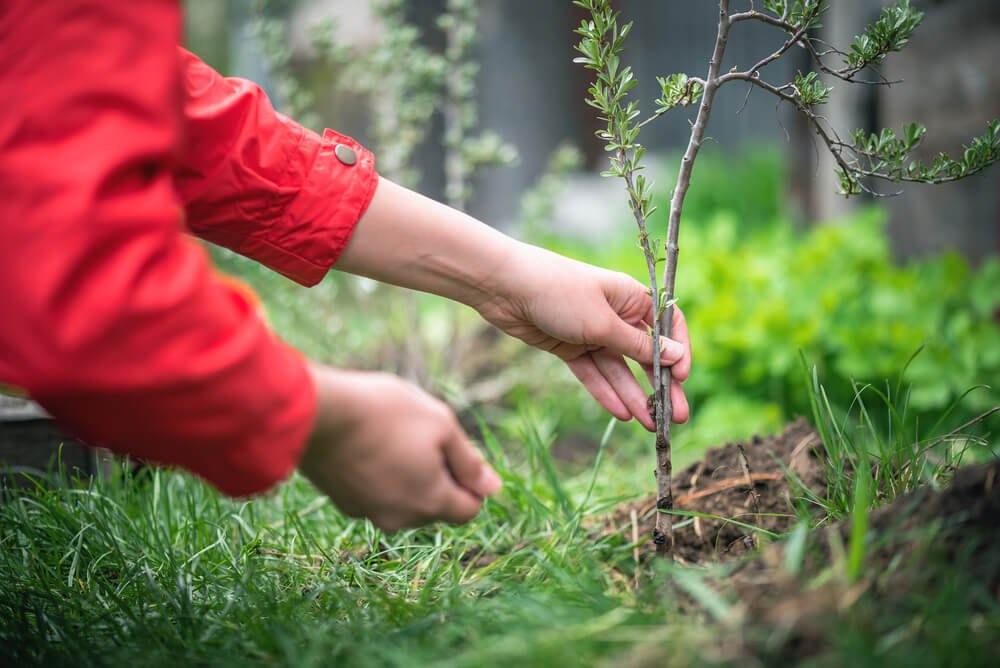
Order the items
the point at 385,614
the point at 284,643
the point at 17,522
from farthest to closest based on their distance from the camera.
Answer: the point at 17,522 → the point at 385,614 → the point at 284,643

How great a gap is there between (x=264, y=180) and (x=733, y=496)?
3.50ft

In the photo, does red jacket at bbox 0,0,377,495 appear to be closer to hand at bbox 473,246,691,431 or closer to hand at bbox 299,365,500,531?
hand at bbox 299,365,500,531

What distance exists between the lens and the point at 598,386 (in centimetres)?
155

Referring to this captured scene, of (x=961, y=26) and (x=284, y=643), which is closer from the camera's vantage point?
(x=284, y=643)

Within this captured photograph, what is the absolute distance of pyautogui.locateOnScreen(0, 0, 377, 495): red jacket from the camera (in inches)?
31.4

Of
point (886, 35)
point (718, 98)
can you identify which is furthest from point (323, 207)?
point (718, 98)

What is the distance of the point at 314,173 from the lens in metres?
1.37

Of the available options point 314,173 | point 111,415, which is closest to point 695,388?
point 314,173

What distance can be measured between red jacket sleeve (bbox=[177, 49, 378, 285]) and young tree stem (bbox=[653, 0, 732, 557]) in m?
0.52

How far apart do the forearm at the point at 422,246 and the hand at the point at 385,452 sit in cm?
47

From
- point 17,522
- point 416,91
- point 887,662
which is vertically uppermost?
point 416,91

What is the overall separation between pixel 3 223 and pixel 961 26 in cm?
391

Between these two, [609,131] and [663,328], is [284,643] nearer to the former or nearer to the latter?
[663,328]

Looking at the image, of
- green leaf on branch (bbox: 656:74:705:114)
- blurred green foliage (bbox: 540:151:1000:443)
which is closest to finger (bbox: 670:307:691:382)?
green leaf on branch (bbox: 656:74:705:114)
